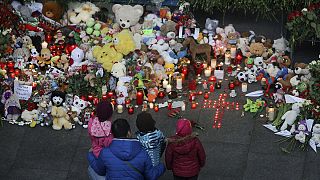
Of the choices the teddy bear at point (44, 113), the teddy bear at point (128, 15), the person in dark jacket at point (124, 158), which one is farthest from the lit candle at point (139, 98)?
the person in dark jacket at point (124, 158)

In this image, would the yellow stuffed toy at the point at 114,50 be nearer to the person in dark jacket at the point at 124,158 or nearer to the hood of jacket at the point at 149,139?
the hood of jacket at the point at 149,139

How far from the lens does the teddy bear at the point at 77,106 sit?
11.6 meters

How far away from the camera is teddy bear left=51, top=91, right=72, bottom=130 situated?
11422 mm

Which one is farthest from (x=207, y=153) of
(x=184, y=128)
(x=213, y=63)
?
(x=213, y=63)

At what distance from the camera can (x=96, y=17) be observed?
1334cm

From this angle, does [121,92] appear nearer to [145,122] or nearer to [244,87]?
[244,87]

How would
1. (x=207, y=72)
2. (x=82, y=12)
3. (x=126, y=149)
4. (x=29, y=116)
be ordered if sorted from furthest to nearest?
1. (x=82, y=12)
2. (x=207, y=72)
3. (x=29, y=116)
4. (x=126, y=149)

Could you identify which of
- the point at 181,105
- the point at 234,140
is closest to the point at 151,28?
the point at 181,105

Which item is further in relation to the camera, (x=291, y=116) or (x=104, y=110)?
(x=291, y=116)

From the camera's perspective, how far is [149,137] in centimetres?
935

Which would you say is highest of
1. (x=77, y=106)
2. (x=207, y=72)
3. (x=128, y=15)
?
(x=128, y=15)

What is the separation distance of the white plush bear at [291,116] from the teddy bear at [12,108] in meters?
4.07

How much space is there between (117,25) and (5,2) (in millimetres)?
1987

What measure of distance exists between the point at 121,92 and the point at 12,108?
171cm
